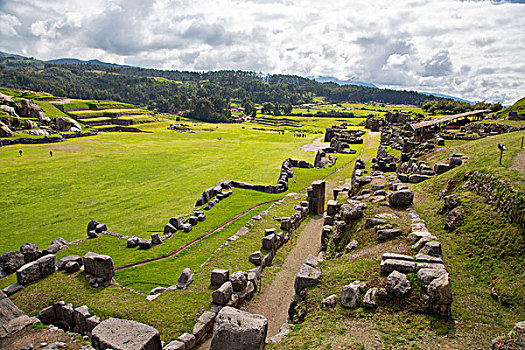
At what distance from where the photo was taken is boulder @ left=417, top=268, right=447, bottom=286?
7543 mm

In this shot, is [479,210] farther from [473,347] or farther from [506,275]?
[473,347]

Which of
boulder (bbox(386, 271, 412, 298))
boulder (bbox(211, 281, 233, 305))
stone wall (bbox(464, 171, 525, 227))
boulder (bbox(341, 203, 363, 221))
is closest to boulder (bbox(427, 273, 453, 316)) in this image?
boulder (bbox(386, 271, 412, 298))

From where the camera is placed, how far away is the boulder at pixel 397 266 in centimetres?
823

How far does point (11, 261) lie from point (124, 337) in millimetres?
9364

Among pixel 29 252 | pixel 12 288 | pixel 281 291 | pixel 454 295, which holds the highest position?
pixel 454 295

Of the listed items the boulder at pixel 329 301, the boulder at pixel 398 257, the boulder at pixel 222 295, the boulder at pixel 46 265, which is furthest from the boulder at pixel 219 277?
the boulder at pixel 46 265

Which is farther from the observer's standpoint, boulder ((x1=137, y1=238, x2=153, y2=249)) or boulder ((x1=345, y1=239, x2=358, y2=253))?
boulder ((x1=137, y1=238, x2=153, y2=249))

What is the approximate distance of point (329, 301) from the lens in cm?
878

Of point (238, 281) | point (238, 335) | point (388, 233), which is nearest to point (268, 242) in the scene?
point (238, 281)

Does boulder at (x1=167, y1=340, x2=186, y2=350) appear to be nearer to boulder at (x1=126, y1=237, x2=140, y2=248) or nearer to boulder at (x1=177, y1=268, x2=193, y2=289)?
boulder at (x1=177, y1=268, x2=193, y2=289)

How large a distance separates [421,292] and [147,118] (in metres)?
110

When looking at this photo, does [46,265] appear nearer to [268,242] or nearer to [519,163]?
[268,242]

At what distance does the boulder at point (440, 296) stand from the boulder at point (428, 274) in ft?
0.66

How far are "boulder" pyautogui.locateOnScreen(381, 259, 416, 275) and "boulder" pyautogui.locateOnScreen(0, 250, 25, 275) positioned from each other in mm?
15888
